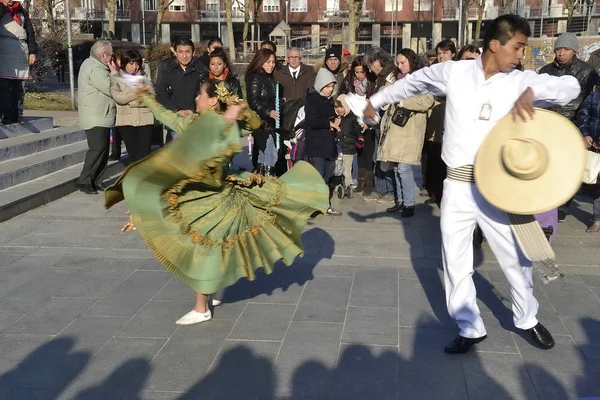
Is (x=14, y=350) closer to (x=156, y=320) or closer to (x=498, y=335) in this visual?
(x=156, y=320)

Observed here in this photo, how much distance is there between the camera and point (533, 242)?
4.54m

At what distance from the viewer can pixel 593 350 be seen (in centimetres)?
484

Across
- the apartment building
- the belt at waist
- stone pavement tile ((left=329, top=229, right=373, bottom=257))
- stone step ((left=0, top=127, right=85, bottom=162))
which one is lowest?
stone pavement tile ((left=329, top=229, right=373, bottom=257))

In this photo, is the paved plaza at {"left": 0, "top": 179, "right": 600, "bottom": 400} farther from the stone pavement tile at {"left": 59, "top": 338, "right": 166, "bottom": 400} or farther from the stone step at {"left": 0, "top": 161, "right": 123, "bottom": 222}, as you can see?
the stone step at {"left": 0, "top": 161, "right": 123, "bottom": 222}

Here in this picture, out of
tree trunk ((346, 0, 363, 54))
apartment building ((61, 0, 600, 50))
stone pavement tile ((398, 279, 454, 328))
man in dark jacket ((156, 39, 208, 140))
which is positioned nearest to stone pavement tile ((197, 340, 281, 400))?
stone pavement tile ((398, 279, 454, 328))

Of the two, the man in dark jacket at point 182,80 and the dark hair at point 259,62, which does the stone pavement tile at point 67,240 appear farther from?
the dark hair at point 259,62

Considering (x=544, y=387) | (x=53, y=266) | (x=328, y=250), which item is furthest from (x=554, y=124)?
(x=53, y=266)

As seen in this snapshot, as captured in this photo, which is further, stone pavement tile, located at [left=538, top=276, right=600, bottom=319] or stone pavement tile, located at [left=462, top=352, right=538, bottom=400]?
stone pavement tile, located at [left=538, top=276, right=600, bottom=319]

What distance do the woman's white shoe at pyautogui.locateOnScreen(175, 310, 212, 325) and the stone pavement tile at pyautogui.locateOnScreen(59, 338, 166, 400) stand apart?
30 cm

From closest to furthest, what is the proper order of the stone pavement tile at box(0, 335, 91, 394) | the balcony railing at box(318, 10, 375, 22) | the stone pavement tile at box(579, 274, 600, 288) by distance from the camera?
the stone pavement tile at box(0, 335, 91, 394) < the stone pavement tile at box(579, 274, 600, 288) < the balcony railing at box(318, 10, 375, 22)

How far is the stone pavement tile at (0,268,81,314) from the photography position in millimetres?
5723

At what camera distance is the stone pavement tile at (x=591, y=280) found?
20.5 feet

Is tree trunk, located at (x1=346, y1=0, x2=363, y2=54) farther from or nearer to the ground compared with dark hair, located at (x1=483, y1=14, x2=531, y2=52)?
Result: farther from the ground

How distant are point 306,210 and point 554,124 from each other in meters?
2.00
